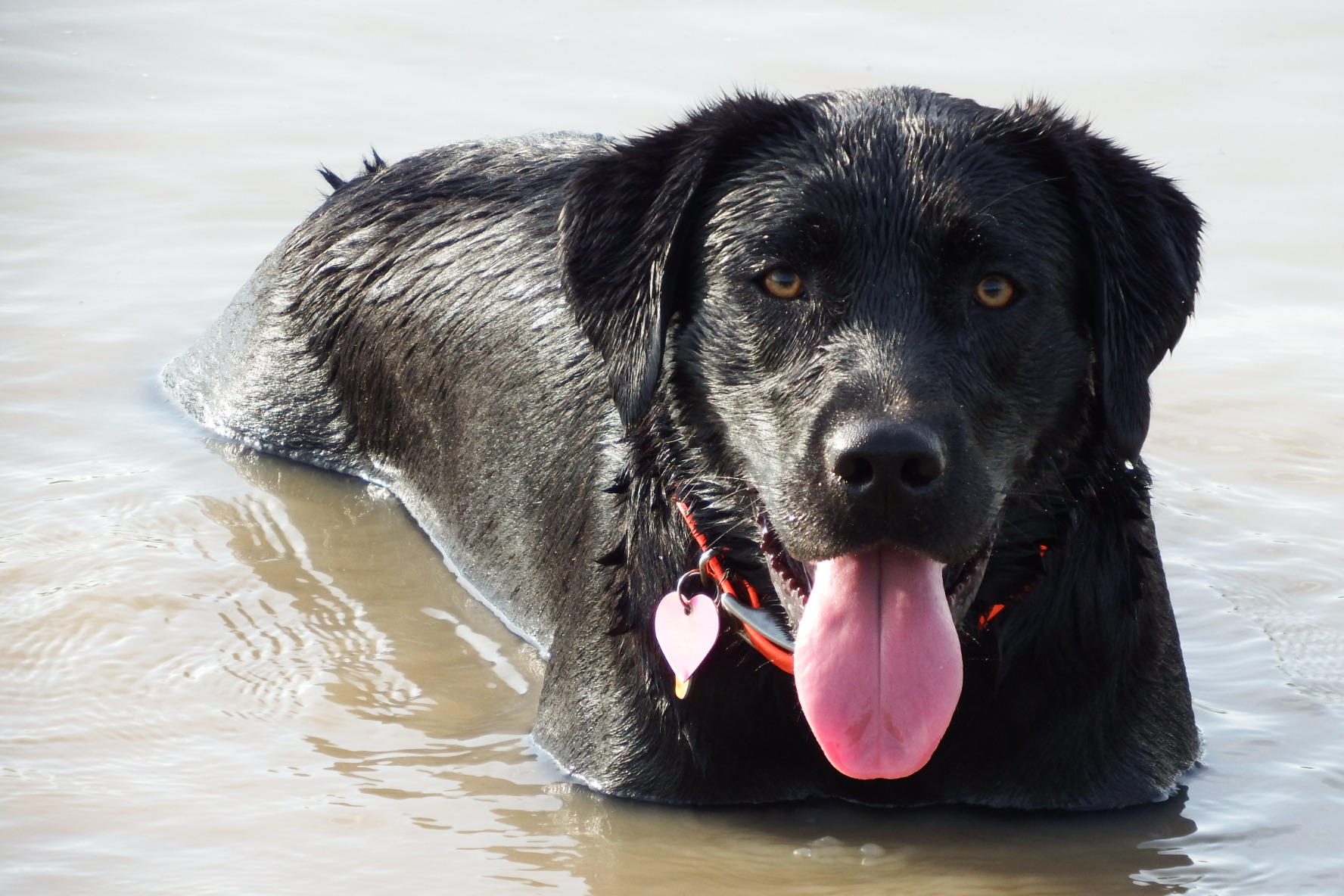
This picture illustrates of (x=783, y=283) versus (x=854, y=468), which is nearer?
(x=854, y=468)

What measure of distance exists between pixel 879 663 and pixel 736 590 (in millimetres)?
516

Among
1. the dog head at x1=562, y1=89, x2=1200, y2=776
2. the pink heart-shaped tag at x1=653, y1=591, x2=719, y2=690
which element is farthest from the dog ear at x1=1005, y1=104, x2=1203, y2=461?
the pink heart-shaped tag at x1=653, y1=591, x2=719, y2=690

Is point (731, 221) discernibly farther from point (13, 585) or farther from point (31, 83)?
point (31, 83)

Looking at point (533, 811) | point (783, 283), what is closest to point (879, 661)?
point (783, 283)

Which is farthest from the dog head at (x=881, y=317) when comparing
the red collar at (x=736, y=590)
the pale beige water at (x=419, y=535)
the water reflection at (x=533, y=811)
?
the pale beige water at (x=419, y=535)

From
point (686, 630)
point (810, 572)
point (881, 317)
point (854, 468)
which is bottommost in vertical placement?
point (686, 630)

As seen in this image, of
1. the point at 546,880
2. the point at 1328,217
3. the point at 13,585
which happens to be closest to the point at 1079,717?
the point at 546,880

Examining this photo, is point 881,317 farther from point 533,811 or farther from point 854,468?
point 533,811

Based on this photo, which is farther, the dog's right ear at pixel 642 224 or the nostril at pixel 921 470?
the dog's right ear at pixel 642 224

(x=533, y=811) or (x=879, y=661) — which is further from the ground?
(x=879, y=661)

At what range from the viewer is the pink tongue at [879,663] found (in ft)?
11.0

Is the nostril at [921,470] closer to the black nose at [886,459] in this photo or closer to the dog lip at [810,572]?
the black nose at [886,459]

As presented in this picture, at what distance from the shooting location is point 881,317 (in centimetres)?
341

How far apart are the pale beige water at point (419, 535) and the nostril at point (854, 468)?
3.11 feet
